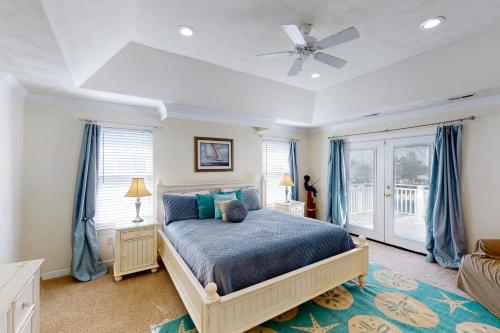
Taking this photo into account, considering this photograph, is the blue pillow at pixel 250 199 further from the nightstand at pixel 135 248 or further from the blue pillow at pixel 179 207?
the nightstand at pixel 135 248

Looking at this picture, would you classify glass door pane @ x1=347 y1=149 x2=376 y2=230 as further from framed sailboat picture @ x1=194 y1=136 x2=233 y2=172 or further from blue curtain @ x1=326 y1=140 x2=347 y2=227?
framed sailboat picture @ x1=194 y1=136 x2=233 y2=172

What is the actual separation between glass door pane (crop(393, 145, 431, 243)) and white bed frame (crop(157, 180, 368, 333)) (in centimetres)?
180

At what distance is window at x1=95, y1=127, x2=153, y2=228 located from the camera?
3.32 metres

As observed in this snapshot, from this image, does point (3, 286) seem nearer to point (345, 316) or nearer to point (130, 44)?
point (130, 44)

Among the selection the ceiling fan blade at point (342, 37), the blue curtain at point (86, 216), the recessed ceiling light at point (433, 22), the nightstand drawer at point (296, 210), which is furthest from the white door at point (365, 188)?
the blue curtain at point (86, 216)

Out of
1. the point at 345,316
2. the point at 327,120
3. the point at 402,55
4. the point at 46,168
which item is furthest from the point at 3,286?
the point at 327,120

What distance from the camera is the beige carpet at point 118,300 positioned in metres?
2.18

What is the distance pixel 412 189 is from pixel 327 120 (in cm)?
191

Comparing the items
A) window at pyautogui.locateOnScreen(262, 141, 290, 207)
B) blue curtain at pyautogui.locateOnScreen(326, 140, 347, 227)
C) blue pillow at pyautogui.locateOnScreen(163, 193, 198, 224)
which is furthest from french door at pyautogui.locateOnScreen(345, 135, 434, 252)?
blue pillow at pyautogui.locateOnScreen(163, 193, 198, 224)

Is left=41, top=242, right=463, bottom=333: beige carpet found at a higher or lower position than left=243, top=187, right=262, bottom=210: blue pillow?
lower

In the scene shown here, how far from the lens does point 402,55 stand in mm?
2703

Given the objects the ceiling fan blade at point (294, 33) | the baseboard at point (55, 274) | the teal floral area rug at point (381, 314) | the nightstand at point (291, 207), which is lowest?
the teal floral area rug at point (381, 314)

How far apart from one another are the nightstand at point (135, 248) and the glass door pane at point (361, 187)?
3888 mm

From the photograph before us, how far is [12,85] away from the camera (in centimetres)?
248
